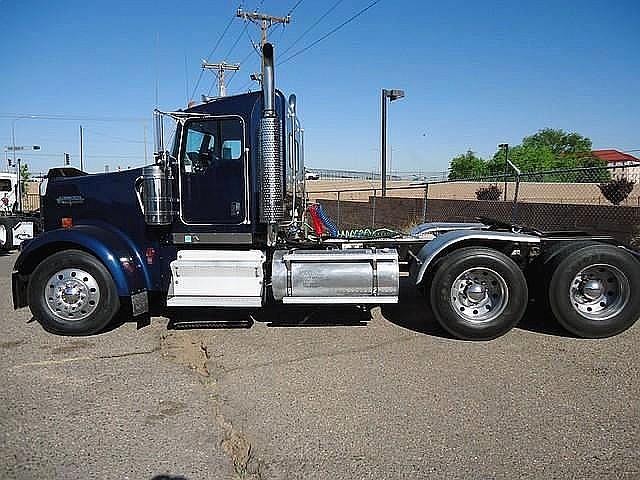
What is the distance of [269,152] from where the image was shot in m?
6.48

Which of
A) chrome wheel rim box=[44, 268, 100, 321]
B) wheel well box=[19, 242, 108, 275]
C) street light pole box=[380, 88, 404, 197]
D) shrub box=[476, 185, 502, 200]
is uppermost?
street light pole box=[380, 88, 404, 197]

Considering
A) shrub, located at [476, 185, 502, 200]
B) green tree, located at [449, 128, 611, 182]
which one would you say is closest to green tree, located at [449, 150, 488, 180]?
green tree, located at [449, 128, 611, 182]

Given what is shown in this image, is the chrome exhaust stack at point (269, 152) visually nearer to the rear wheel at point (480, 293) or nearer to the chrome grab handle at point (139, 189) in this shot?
the chrome grab handle at point (139, 189)

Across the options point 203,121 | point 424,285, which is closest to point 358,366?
point 424,285

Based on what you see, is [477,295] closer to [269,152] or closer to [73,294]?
[269,152]

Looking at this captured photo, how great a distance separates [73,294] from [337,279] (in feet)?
9.84

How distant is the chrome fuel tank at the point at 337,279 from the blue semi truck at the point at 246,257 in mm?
12

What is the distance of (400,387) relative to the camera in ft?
16.1

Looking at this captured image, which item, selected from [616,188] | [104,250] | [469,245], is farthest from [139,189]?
[616,188]

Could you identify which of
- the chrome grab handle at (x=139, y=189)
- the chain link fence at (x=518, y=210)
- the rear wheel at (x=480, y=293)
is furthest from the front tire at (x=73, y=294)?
the chain link fence at (x=518, y=210)

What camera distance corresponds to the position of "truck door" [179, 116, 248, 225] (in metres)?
6.66

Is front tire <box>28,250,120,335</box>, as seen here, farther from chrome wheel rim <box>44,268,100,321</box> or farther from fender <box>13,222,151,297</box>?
fender <box>13,222,151,297</box>

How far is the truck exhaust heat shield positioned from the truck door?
0.23m

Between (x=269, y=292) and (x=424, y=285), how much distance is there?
6.23 feet
